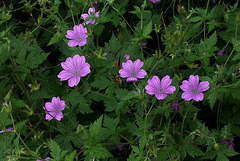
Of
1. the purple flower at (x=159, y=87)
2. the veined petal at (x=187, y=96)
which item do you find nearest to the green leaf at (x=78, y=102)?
the purple flower at (x=159, y=87)

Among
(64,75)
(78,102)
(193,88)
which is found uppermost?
(64,75)

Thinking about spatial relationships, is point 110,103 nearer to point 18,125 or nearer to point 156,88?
point 156,88

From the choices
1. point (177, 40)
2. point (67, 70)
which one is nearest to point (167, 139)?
point (177, 40)

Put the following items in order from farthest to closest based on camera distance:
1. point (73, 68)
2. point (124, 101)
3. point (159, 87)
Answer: point (124, 101), point (73, 68), point (159, 87)

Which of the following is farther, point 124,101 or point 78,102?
point 78,102

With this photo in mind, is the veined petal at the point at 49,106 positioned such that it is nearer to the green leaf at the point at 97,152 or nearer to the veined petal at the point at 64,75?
the veined petal at the point at 64,75

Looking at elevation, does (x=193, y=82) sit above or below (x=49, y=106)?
above

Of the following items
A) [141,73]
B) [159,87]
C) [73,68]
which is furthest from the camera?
[73,68]

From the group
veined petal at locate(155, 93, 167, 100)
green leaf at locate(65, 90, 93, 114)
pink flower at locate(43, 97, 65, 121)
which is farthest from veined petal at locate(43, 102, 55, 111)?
veined petal at locate(155, 93, 167, 100)

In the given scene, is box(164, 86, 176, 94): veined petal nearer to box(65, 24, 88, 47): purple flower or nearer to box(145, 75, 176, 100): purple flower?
box(145, 75, 176, 100): purple flower

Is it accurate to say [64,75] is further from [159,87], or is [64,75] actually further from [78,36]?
[159,87]

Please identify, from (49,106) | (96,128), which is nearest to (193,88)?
(96,128)
